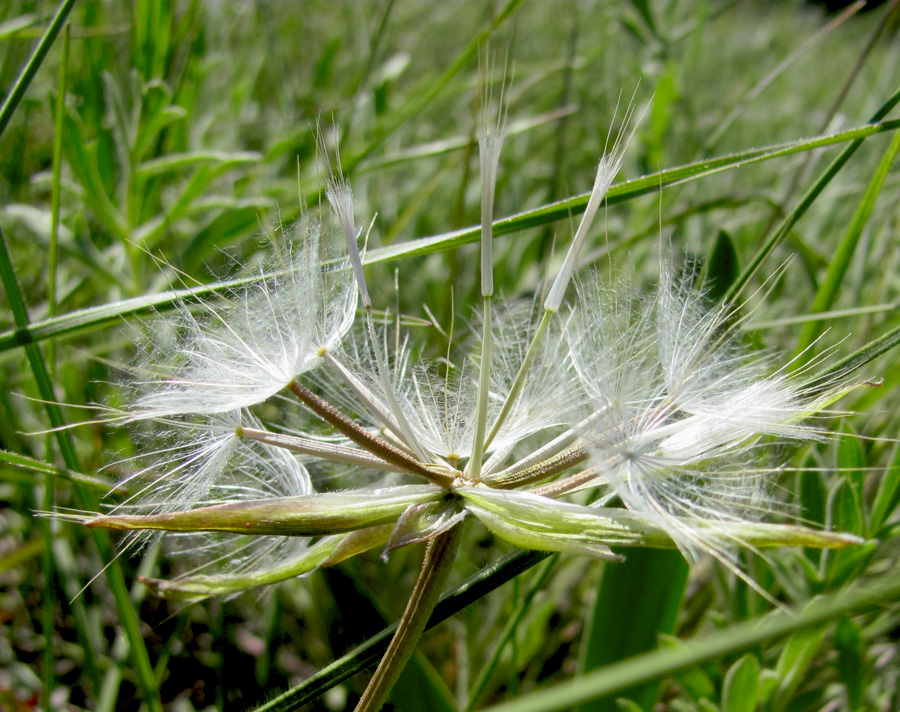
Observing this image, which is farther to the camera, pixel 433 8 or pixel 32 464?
pixel 433 8

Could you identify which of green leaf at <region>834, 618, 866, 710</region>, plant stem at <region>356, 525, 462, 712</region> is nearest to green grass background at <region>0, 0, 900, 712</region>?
green leaf at <region>834, 618, 866, 710</region>

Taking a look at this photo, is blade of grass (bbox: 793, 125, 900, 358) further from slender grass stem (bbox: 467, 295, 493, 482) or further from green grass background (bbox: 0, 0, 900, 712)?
slender grass stem (bbox: 467, 295, 493, 482)

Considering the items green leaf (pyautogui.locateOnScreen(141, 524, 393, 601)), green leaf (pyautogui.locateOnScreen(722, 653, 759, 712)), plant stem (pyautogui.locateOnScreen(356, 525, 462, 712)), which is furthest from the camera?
green leaf (pyautogui.locateOnScreen(722, 653, 759, 712))

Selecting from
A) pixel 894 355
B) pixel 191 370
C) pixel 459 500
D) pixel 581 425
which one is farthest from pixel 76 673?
pixel 894 355

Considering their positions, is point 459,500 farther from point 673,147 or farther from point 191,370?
point 673,147

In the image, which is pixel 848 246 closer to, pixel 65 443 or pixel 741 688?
pixel 741 688

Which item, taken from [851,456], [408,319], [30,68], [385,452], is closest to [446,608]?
[385,452]

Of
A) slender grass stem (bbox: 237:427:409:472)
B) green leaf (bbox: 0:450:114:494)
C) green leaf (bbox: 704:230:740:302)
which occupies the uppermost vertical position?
green leaf (bbox: 704:230:740:302)
